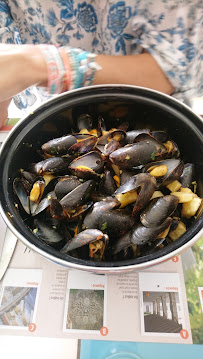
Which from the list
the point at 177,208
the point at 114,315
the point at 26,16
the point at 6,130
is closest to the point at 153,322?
the point at 114,315

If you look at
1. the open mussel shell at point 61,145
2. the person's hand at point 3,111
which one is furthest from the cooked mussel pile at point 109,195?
the person's hand at point 3,111

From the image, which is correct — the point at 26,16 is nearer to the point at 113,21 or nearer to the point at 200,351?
the point at 113,21

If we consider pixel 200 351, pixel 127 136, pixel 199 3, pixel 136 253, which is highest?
pixel 199 3

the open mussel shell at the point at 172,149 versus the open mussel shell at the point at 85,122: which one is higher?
the open mussel shell at the point at 85,122

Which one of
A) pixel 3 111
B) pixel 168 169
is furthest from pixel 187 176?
pixel 3 111

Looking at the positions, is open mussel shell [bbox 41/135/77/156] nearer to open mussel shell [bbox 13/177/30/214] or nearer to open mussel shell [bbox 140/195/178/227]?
open mussel shell [bbox 13/177/30/214]

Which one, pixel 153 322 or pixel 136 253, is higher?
pixel 136 253

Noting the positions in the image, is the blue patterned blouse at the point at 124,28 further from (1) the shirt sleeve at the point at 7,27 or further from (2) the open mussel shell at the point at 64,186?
(2) the open mussel shell at the point at 64,186
